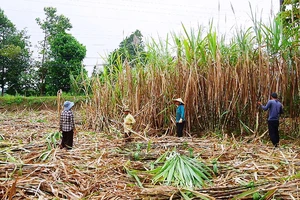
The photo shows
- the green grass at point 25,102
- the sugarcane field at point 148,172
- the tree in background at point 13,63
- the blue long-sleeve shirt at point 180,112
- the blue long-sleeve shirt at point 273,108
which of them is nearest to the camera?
the sugarcane field at point 148,172

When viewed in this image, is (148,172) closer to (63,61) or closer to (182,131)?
(182,131)

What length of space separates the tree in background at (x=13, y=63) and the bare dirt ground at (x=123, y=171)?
15657 millimetres

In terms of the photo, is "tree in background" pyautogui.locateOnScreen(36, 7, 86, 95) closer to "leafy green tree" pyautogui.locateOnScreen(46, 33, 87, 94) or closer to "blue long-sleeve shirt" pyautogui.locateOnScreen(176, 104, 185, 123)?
"leafy green tree" pyautogui.locateOnScreen(46, 33, 87, 94)

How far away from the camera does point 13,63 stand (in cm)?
1969

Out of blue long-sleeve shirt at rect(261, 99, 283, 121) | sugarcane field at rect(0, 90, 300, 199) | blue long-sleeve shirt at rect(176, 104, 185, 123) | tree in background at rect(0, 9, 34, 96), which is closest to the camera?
sugarcane field at rect(0, 90, 300, 199)

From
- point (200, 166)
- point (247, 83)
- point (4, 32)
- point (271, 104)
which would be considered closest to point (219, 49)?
point (247, 83)

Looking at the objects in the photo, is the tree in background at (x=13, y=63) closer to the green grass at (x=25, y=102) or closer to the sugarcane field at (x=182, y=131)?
the green grass at (x=25, y=102)

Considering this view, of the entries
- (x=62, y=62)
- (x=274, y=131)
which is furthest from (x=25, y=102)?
(x=274, y=131)

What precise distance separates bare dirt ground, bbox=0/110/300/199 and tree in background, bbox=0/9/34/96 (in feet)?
51.4

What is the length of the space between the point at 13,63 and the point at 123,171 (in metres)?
18.6

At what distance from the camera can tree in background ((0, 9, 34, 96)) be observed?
63.1 ft

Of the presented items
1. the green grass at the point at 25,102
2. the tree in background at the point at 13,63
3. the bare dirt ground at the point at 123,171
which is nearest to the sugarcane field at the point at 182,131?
the bare dirt ground at the point at 123,171

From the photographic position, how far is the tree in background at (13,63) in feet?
63.1

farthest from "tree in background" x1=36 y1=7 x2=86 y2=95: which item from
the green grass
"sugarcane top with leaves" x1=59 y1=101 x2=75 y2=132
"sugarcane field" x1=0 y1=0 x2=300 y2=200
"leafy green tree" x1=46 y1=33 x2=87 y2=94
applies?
"sugarcane top with leaves" x1=59 y1=101 x2=75 y2=132
